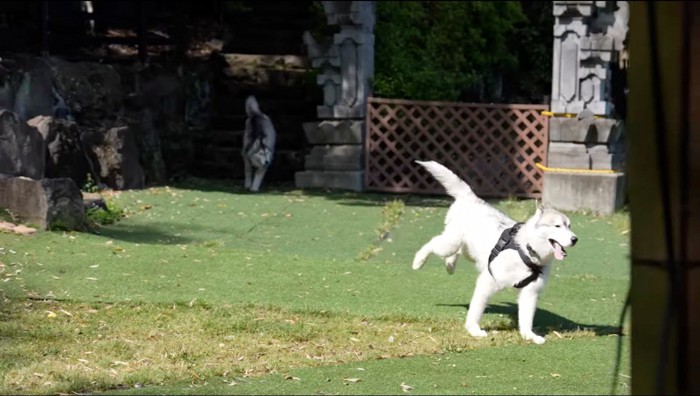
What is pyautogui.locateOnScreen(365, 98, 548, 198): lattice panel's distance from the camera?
18078mm

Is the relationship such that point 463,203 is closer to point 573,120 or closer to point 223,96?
point 573,120

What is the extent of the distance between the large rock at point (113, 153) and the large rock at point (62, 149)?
264mm

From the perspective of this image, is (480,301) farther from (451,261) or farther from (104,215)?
(104,215)

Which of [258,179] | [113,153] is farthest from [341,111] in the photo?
[113,153]

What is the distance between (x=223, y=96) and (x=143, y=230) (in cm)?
760

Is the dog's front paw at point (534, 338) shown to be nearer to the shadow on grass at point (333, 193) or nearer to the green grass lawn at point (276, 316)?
the green grass lawn at point (276, 316)

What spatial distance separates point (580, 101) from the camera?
17594mm

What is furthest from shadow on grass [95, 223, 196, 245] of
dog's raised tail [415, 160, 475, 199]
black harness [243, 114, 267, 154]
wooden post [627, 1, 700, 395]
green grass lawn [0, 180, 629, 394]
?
wooden post [627, 1, 700, 395]

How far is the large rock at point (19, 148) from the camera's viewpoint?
13.2m

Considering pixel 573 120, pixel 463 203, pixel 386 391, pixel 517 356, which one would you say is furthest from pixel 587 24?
pixel 386 391

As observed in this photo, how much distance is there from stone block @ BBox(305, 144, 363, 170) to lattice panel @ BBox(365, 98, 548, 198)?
10.3 inches

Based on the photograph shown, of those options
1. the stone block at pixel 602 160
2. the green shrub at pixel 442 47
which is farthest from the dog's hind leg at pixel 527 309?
the green shrub at pixel 442 47

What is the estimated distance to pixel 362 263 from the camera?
1138cm

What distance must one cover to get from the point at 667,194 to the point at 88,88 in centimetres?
1396
